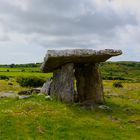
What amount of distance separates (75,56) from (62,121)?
9136mm

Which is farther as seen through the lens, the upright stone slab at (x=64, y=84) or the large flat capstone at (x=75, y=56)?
the upright stone slab at (x=64, y=84)

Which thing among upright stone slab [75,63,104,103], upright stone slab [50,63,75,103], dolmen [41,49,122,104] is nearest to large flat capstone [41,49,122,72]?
dolmen [41,49,122,104]

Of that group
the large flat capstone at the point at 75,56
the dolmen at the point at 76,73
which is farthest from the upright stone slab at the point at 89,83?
the large flat capstone at the point at 75,56

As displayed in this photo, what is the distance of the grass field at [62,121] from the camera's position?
2467 cm

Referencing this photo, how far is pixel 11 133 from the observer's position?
80.9 feet

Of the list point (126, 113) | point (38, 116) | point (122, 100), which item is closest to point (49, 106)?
point (38, 116)

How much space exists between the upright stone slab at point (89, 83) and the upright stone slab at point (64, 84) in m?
2.23

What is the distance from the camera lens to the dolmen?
35.5 m

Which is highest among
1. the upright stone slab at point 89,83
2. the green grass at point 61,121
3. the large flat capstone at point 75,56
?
the large flat capstone at point 75,56

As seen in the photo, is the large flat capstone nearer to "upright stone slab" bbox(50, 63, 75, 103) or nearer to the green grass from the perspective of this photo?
"upright stone slab" bbox(50, 63, 75, 103)

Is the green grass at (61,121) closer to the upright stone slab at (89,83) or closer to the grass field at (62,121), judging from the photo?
the grass field at (62,121)

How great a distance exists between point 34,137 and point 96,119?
22.8ft

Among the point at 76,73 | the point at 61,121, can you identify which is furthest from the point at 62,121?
the point at 76,73

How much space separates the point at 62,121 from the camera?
90.7 feet
